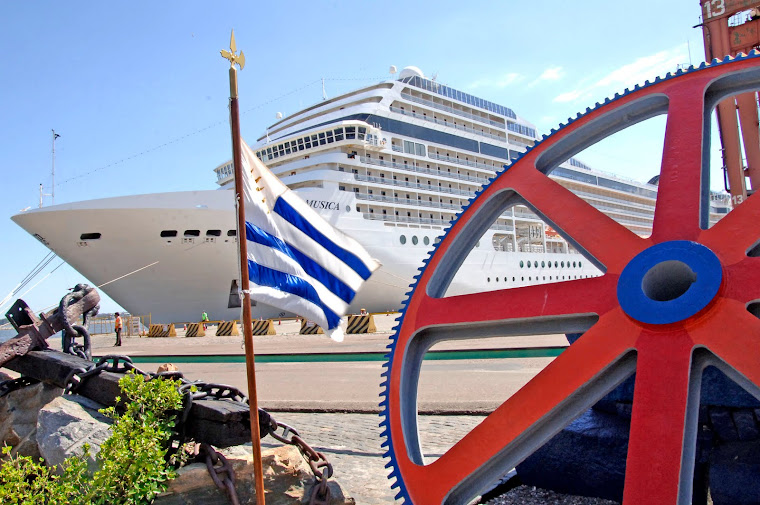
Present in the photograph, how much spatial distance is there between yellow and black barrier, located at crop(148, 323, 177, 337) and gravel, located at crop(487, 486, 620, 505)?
23.7m

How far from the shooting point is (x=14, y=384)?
15.5ft

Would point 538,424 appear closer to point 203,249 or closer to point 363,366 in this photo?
point 363,366

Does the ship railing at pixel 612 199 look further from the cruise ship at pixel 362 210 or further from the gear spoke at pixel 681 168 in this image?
the gear spoke at pixel 681 168

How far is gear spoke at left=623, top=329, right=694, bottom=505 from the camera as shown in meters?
2.35

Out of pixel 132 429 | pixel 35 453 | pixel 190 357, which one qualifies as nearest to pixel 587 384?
pixel 132 429

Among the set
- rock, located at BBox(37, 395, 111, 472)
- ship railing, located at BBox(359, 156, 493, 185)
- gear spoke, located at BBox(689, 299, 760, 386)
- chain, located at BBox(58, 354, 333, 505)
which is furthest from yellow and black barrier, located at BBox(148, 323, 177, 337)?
gear spoke, located at BBox(689, 299, 760, 386)

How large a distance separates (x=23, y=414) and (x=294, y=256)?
2448 mm

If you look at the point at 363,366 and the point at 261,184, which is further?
the point at 363,366

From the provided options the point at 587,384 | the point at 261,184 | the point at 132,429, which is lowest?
the point at 132,429

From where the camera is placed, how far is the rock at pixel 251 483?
3209 mm

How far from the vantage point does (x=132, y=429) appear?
3.21 meters

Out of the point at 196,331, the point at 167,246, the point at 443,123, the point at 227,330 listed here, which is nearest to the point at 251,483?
the point at 227,330

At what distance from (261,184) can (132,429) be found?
2.06 meters

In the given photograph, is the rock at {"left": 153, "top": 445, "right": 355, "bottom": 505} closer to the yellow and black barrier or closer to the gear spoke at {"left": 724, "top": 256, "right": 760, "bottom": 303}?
the gear spoke at {"left": 724, "top": 256, "right": 760, "bottom": 303}
